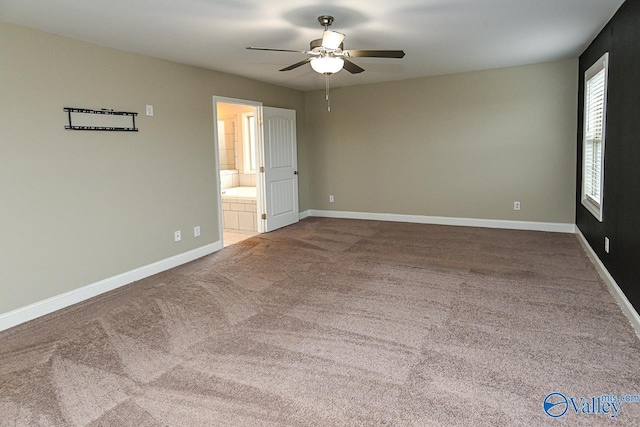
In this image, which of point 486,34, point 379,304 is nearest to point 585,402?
point 379,304

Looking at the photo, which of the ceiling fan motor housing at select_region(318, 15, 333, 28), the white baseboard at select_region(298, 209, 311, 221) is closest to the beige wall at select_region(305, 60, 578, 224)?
the white baseboard at select_region(298, 209, 311, 221)

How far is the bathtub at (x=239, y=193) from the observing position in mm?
6526

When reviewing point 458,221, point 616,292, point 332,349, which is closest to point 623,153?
point 616,292

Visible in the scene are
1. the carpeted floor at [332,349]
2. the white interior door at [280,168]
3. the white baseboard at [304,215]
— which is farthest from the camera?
the white baseboard at [304,215]

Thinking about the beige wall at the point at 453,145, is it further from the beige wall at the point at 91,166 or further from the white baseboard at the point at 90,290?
the white baseboard at the point at 90,290

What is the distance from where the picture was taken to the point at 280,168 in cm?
667

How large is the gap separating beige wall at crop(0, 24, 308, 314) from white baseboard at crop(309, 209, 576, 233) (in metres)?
2.80

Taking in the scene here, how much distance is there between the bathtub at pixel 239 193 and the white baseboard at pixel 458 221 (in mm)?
1270

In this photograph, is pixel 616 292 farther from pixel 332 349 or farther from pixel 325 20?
pixel 325 20

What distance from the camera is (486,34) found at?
156 inches

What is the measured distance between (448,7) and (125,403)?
3.42 m

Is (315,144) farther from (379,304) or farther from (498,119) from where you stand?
(379,304)

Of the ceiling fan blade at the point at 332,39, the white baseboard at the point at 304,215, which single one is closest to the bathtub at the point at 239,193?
the white baseboard at the point at 304,215

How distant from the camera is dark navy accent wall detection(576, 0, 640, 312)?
285 cm
